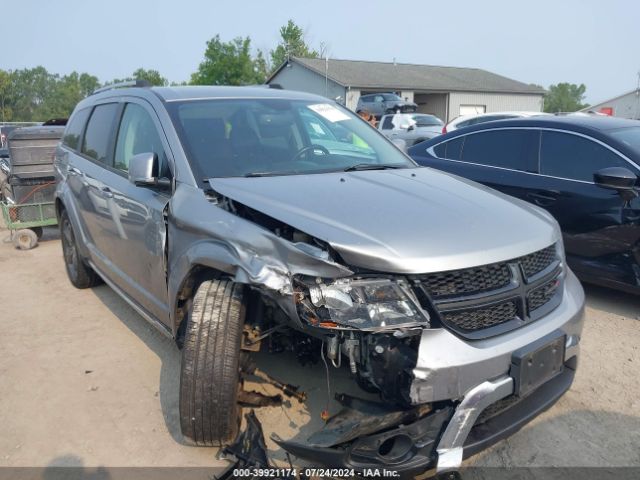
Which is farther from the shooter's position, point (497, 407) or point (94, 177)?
point (94, 177)

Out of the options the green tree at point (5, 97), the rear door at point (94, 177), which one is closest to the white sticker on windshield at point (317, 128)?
the rear door at point (94, 177)

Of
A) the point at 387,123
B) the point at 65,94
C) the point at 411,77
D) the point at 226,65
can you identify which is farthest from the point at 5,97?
the point at 387,123

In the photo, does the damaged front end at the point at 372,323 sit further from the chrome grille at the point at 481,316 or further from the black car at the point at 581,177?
the black car at the point at 581,177

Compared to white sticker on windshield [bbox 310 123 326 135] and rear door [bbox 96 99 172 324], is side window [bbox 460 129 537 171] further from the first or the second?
rear door [bbox 96 99 172 324]

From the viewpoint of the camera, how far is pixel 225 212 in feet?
9.41

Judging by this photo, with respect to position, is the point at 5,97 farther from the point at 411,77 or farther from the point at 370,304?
the point at 370,304

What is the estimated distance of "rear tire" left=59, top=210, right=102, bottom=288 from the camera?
5531mm

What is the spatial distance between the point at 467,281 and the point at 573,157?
10.3ft

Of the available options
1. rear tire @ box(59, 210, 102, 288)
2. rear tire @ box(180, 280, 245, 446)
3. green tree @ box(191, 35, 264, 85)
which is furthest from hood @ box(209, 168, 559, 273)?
green tree @ box(191, 35, 264, 85)

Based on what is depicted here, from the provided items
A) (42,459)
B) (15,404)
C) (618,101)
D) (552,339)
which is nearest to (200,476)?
(42,459)

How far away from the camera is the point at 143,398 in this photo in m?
3.53

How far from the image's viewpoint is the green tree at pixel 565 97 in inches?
4094

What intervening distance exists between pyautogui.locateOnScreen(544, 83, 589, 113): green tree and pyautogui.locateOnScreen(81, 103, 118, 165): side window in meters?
107

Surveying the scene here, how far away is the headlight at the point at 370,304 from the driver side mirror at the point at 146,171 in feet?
4.64
